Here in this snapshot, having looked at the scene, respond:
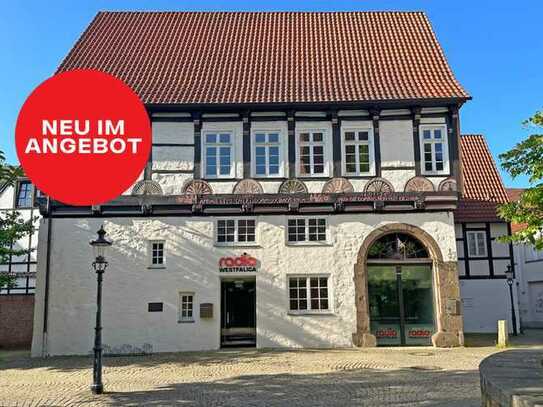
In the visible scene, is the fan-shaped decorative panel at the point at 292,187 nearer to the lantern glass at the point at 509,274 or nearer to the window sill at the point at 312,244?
the window sill at the point at 312,244

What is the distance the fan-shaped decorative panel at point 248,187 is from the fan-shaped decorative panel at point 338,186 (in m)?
2.11

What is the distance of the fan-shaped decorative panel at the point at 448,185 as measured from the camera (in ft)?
57.9

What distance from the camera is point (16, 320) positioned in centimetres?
2095

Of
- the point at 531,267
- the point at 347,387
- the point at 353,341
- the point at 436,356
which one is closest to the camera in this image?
the point at 347,387

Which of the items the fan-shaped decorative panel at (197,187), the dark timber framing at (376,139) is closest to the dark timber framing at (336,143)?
the dark timber framing at (376,139)

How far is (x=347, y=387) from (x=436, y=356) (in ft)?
17.2

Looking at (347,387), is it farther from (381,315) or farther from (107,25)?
(107,25)

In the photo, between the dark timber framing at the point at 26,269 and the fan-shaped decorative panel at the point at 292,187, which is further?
the dark timber framing at the point at 26,269

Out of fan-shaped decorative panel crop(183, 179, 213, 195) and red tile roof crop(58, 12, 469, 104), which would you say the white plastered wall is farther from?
red tile roof crop(58, 12, 469, 104)

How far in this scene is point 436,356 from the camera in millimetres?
15227

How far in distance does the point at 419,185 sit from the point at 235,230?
20.1 ft

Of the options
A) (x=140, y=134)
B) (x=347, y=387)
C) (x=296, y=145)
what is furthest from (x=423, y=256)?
(x=140, y=134)

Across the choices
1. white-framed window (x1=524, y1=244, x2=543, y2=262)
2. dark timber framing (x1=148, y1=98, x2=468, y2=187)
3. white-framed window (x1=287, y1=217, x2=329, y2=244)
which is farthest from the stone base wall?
white-framed window (x1=524, y1=244, x2=543, y2=262)

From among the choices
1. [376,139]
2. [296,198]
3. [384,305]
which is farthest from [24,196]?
[384,305]
